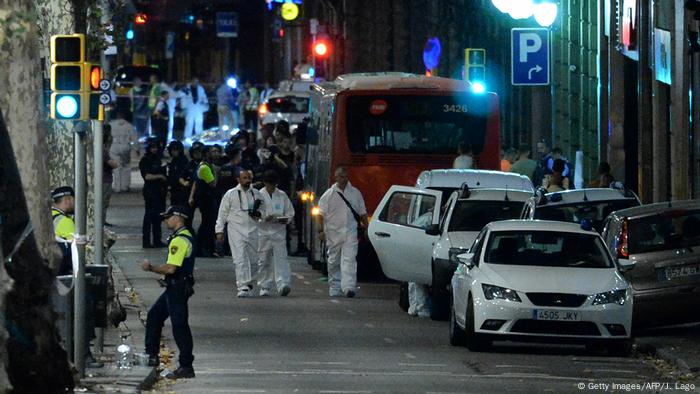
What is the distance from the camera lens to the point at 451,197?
22.6 metres

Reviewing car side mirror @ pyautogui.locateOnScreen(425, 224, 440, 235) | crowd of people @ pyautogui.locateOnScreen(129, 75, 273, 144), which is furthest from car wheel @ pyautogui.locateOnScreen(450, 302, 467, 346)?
crowd of people @ pyautogui.locateOnScreen(129, 75, 273, 144)

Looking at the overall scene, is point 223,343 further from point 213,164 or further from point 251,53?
point 251,53

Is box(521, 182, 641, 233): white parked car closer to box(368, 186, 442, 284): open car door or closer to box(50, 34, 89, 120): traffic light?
box(368, 186, 442, 284): open car door

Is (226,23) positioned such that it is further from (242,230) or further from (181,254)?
(181,254)

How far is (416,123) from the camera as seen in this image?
28188 millimetres

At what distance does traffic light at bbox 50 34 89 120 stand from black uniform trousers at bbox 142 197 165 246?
15.7 m

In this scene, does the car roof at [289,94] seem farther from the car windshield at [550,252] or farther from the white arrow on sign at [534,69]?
the car windshield at [550,252]

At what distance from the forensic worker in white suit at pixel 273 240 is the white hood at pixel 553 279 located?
622 centimetres

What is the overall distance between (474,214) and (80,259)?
7660 millimetres

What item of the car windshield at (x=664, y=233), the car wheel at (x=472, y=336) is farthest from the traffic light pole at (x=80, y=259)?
the car windshield at (x=664, y=233)

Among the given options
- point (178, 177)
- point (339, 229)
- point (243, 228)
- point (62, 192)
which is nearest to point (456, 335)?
point (62, 192)

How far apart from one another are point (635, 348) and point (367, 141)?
9289mm

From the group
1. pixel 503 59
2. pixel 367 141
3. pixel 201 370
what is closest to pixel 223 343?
pixel 201 370

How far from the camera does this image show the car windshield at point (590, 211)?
2169cm
